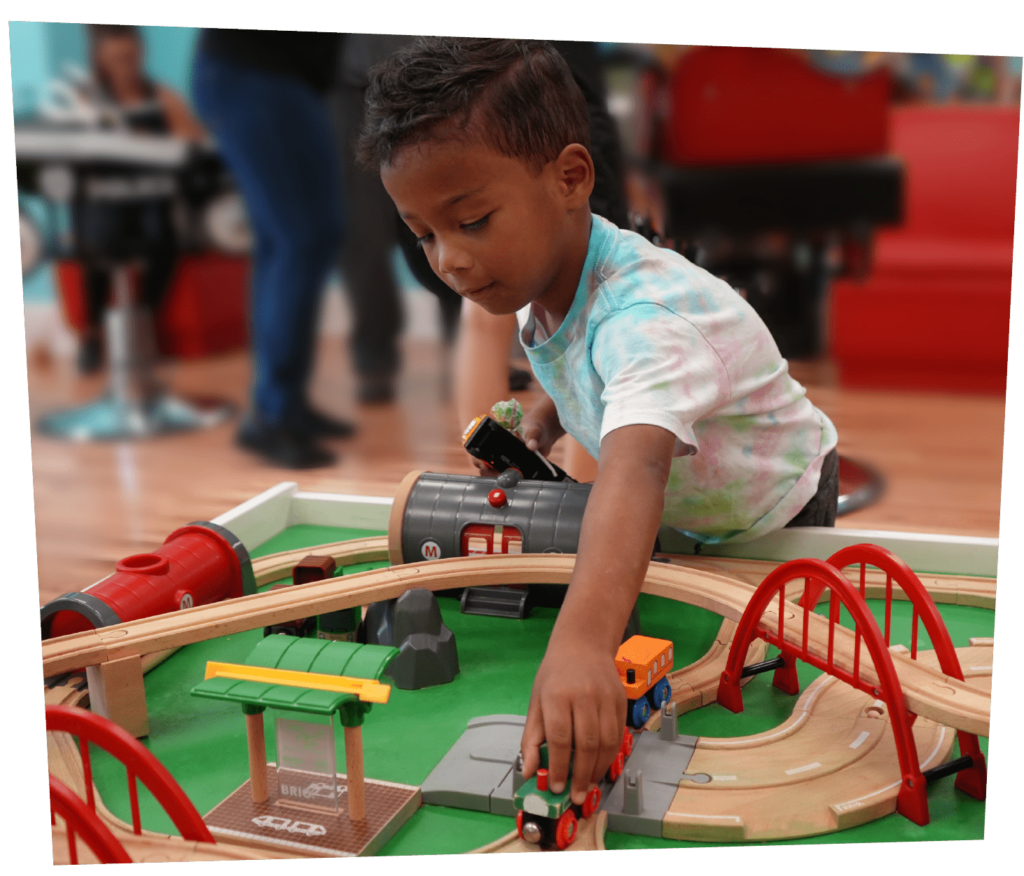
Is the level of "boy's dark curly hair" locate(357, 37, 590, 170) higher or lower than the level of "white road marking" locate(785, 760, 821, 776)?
higher

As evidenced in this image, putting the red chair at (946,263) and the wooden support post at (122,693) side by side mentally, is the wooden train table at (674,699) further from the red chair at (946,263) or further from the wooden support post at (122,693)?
the red chair at (946,263)

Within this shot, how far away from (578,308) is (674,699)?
10.0 inches

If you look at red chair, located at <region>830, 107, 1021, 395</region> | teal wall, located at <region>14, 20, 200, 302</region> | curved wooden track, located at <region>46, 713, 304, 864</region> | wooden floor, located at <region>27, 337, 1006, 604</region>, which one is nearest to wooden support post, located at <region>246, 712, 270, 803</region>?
curved wooden track, located at <region>46, 713, 304, 864</region>

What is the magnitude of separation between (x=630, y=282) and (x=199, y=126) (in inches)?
10.7

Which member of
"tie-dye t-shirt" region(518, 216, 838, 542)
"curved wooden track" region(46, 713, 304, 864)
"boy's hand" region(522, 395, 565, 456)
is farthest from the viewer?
"boy's hand" region(522, 395, 565, 456)

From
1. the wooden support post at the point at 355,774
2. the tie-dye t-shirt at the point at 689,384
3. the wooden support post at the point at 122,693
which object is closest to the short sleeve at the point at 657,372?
the tie-dye t-shirt at the point at 689,384

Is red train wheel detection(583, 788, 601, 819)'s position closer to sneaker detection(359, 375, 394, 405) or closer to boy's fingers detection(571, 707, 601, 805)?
boy's fingers detection(571, 707, 601, 805)

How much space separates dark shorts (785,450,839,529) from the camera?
2.44 feet

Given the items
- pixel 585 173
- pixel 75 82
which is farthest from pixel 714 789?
pixel 75 82

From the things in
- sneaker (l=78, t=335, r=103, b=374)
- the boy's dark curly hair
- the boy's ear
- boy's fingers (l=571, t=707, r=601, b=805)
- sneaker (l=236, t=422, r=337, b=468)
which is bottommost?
boy's fingers (l=571, t=707, r=601, b=805)

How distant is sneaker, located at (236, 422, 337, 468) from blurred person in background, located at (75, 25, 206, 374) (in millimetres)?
84

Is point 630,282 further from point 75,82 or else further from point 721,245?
point 75,82

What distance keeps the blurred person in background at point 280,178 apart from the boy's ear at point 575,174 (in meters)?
0.13

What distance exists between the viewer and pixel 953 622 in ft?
2.52
